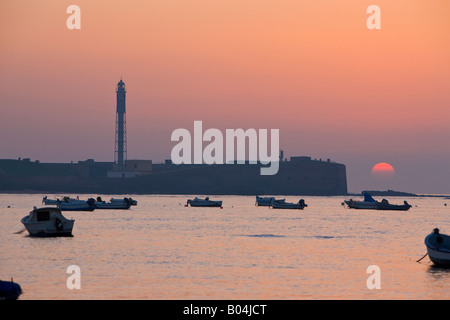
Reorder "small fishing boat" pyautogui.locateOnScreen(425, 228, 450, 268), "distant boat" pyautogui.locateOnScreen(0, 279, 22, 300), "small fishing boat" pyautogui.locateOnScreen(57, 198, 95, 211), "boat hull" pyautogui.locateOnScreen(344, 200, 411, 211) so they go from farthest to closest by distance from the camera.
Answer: "boat hull" pyautogui.locateOnScreen(344, 200, 411, 211) < "small fishing boat" pyautogui.locateOnScreen(57, 198, 95, 211) < "small fishing boat" pyautogui.locateOnScreen(425, 228, 450, 268) < "distant boat" pyautogui.locateOnScreen(0, 279, 22, 300)

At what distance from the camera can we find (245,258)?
162ft

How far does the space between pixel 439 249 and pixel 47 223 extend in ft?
110

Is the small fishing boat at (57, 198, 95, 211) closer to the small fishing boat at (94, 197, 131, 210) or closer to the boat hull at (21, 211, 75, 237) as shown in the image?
the small fishing boat at (94, 197, 131, 210)

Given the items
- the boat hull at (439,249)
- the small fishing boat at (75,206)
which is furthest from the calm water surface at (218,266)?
the small fishing boat at (75,206)

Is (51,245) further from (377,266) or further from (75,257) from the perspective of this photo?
(377,266)

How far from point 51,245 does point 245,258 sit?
16144 mm

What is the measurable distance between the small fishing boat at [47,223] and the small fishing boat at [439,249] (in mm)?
31881

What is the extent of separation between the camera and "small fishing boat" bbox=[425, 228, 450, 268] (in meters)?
43.9

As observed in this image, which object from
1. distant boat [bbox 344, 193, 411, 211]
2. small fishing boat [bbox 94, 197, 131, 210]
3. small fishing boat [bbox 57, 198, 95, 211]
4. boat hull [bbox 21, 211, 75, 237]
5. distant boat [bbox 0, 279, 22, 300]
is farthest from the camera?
distant boat [bbox 344, 193, 411, 211]

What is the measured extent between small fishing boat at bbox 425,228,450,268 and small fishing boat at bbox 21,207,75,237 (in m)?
31.9

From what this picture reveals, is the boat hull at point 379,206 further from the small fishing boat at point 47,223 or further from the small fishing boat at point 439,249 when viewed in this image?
the small fishing boat at point 439,249

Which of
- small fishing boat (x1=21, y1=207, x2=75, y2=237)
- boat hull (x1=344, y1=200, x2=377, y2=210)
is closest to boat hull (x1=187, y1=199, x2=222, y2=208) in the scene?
boat hull (x1=344, y1=200, x2=377, y2=210)
